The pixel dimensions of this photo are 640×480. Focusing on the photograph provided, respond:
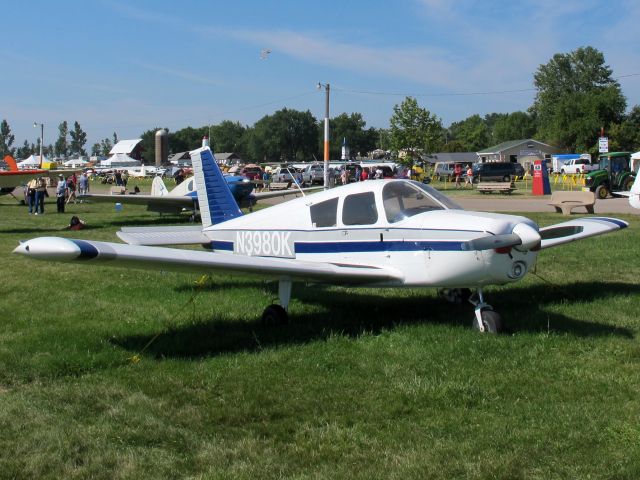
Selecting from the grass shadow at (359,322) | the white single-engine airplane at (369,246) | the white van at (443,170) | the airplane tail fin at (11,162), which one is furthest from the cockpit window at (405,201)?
the white van at (443,170)

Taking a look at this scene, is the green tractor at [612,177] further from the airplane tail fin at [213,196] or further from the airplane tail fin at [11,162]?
the airplane tail fin at [11,162]

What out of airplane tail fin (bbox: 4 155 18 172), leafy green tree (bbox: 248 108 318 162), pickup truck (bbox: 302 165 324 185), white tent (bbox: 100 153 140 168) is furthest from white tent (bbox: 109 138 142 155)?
airplane tail fin (bbox: 4 155 18 172)

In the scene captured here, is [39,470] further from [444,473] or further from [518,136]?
[518,136]

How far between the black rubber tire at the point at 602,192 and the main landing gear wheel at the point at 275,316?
2681 cm

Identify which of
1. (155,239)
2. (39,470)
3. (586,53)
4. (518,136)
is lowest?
(39,470)

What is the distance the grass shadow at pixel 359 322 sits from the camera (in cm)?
695

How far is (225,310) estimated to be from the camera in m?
8.55

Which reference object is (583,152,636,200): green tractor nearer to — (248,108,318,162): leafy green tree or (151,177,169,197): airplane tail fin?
(151,177,169,197): airplane tail fin

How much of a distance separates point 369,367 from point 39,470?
9.57 ft

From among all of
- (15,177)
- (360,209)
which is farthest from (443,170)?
(360,209)

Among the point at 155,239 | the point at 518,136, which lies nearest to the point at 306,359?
the point at 155,239

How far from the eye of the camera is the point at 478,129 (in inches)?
6363

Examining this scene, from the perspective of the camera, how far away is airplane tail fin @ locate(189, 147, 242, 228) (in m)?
10.4

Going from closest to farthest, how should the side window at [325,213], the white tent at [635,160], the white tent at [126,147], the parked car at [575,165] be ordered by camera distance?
the side window at [325,213]
the white tent at [635,160]
the parked car at [575,165]
the white tent at [126,147]
